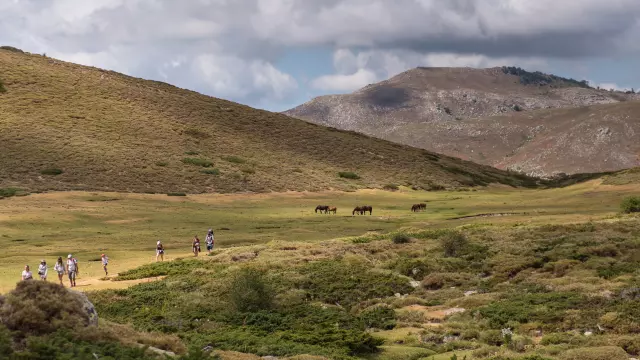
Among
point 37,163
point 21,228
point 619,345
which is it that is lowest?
point 619,345

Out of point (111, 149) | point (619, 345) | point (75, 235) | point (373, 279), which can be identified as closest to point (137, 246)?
point (75, 235)

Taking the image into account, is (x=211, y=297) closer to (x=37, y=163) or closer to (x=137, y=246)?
(x=137, y=246)

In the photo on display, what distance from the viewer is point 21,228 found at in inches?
2400

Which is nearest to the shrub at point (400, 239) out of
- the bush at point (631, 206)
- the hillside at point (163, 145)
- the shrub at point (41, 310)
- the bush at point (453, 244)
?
the bush at point (453, 244)

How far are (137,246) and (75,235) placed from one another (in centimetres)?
774

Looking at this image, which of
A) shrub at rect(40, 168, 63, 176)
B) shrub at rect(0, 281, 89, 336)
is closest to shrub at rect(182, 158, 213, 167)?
shrub at rect(40, 168, 63, 176)

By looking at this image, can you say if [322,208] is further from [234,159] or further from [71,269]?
[71,269]

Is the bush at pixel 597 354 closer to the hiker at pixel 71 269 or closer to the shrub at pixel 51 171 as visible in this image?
the hiker at pixel 71 269

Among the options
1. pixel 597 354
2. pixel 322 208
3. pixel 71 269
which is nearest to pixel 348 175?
pixel 322 208

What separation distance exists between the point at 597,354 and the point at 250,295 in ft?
50.3

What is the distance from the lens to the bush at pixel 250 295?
30469mm

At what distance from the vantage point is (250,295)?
99.8ft

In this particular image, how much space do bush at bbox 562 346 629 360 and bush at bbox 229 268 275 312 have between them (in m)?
14.4

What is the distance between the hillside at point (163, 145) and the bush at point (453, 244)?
2343 inches
